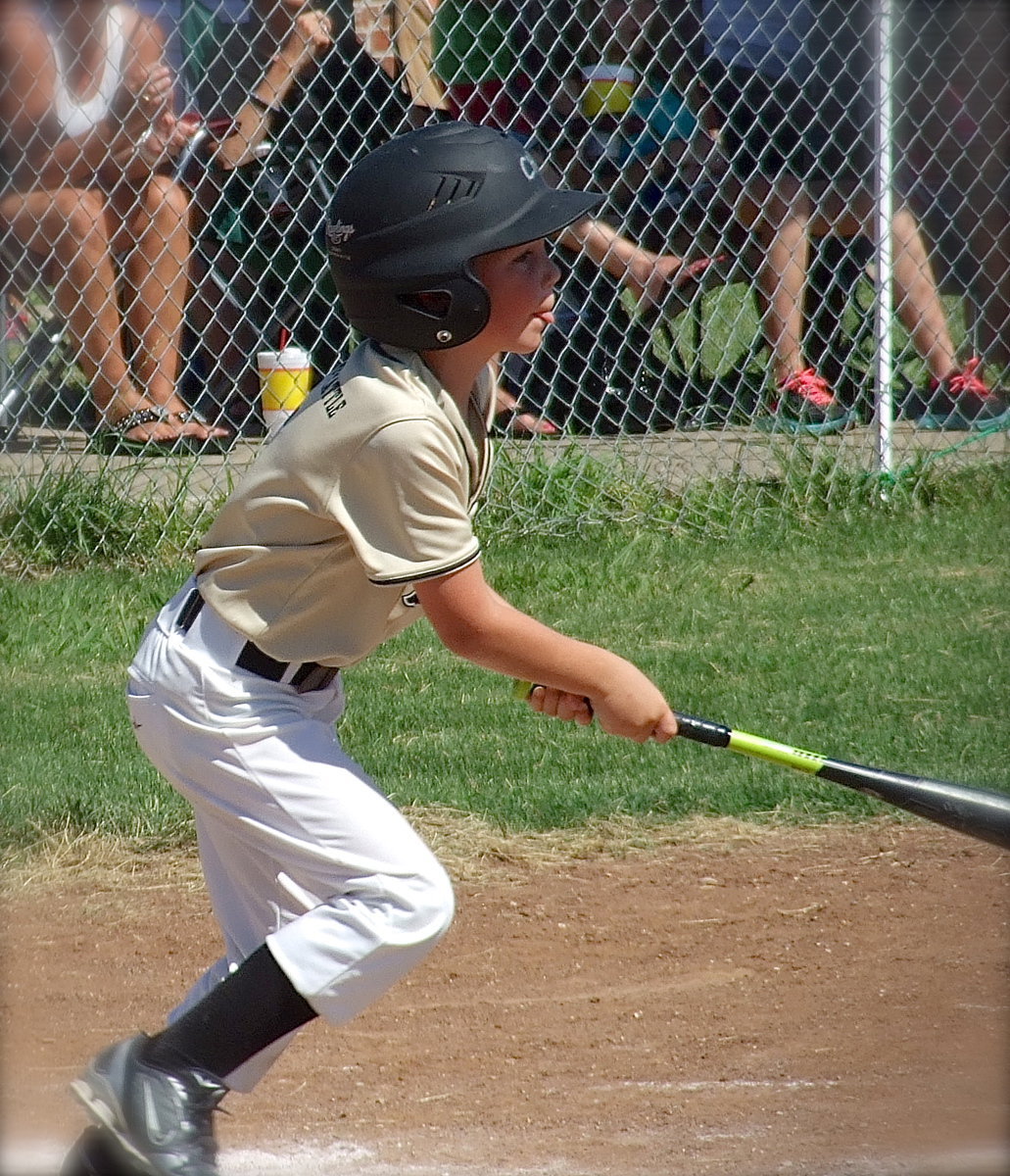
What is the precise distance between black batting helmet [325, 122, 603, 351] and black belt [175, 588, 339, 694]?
0.52 m

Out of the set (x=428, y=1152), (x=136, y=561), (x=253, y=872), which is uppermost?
(x=253, y=872)

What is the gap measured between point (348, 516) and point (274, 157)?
4538mm

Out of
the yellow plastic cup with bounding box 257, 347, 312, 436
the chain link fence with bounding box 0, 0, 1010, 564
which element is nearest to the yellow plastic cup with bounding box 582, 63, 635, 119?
the chain link fence with bounding box 0, 0, 1010, 564

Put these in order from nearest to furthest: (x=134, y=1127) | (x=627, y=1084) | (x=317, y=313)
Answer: (x=134, y=1127) < (x=627, y=1084) < (x=317, y=313)

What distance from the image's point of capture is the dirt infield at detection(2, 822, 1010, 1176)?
2.58 metres

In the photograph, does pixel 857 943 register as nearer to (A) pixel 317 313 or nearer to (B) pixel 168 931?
(B) pixel 168 931

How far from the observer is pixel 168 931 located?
3457mm

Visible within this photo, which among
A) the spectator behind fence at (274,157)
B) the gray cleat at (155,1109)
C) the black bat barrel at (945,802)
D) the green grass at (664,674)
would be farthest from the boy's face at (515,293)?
the spectator behind fence at (274,157)

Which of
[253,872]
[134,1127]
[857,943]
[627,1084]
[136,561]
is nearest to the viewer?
[134,1127]

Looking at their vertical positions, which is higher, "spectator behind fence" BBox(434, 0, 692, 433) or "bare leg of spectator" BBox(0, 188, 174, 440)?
"spectator behind fence" BBox(434, 0, 692, 433)

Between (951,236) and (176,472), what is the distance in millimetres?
3722

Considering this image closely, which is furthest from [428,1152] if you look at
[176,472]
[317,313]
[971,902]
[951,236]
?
[951,236]

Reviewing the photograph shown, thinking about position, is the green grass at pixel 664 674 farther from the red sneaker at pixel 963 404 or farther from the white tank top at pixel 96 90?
the white tank top at pixel 96 90

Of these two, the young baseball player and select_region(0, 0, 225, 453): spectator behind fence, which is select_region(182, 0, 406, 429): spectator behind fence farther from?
the young baseball player
